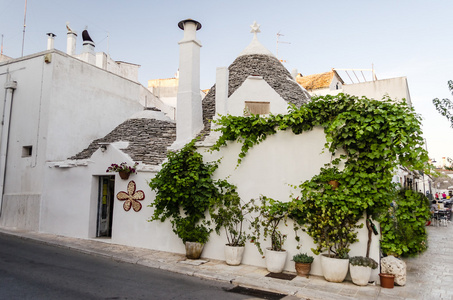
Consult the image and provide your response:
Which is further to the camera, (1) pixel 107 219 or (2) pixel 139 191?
(1) pixel 107 219

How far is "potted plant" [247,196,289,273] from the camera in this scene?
8.09 m

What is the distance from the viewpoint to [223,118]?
942 centimetres

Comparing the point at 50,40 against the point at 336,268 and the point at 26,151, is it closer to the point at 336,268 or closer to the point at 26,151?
the point at 26,151

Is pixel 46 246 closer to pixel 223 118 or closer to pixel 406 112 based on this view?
pixel 223 118

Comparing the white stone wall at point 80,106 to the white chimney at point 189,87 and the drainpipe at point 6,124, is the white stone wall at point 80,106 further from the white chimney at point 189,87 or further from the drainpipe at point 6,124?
the white chimney at point 189,87

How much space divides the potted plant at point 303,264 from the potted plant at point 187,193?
9.42ft

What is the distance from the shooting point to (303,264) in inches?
305

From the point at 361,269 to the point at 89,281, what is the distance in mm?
5945

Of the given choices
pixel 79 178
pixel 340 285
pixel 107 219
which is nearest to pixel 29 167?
pixel 79 178

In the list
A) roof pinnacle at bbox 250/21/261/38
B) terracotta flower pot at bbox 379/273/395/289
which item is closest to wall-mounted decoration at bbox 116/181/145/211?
terracotta flower pot at bbox 379/273/395/289

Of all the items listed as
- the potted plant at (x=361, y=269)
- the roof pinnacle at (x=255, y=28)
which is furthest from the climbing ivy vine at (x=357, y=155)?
the roof pinnacle at (x=255, y=28)

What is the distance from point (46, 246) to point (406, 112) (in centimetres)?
1182

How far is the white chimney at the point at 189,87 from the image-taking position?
1166 cm

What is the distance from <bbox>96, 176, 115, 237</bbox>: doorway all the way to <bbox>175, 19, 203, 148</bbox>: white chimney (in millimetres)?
3675
